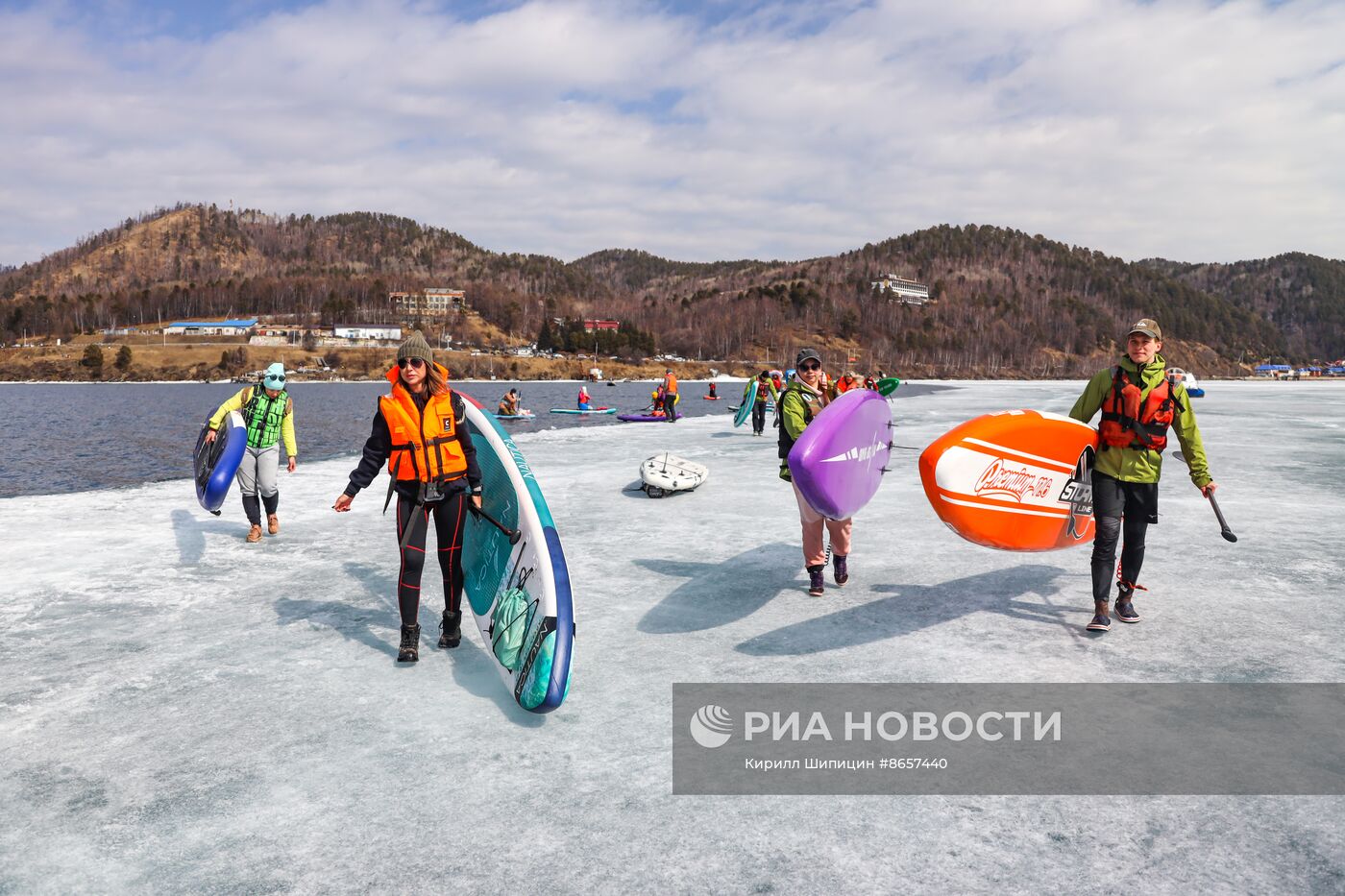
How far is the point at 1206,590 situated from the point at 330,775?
6654 millimetres

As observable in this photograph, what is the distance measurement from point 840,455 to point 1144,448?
6.81ft

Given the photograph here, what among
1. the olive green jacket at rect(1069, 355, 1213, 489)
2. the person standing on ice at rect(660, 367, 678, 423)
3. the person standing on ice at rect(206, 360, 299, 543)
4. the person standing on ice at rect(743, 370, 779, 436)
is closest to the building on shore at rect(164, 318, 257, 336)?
the person standing on ice at rect(660, 367, 678, 423)

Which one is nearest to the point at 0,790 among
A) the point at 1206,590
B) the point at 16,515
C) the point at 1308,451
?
the point at 1206,590

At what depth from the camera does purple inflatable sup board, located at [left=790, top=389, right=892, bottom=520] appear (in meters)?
6.23

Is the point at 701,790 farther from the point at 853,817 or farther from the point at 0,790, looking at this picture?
the point at 0,790

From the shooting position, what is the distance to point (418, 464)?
518cm

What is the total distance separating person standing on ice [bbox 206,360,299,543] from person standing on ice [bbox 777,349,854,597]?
5.54m

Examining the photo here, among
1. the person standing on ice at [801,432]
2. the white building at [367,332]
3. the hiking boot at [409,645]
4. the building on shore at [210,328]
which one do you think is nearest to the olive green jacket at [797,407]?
the person standing on ice at [801,432]

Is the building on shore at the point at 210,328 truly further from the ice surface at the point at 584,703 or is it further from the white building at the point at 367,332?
the ice surface at the point at 584,703

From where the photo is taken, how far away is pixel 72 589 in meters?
7.05

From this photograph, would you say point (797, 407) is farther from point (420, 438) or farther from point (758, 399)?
point (758, 399)

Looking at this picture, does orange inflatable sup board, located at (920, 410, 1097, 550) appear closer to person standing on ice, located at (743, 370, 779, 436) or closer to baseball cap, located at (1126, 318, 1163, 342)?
baseball cap, located at (1126, 318, 1163, 342)

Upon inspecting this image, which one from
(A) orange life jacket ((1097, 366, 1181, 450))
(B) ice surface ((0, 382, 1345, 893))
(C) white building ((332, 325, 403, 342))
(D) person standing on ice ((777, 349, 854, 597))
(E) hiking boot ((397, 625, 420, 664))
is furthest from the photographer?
(C) white building ((332, 325, 403, 342))

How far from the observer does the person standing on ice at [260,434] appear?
9039 mm
